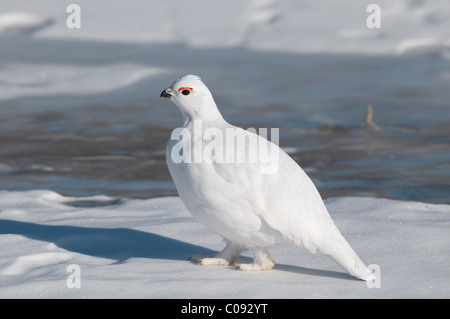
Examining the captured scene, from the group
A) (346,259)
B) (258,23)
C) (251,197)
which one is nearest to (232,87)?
(258,23)

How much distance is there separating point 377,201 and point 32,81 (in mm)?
6599

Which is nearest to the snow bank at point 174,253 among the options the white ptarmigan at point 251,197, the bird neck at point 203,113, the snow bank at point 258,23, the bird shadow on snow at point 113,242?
the bird shadow on snow at point 113,242

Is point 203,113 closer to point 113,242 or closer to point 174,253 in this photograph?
point 174,253

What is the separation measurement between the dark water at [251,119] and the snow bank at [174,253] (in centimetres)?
82

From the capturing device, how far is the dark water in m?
6.79

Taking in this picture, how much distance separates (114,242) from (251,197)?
1.14m

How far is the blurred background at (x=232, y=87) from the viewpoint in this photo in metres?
7.08

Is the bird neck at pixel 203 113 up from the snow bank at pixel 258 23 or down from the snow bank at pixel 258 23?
down

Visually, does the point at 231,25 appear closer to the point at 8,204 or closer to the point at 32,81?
the point at 32,81

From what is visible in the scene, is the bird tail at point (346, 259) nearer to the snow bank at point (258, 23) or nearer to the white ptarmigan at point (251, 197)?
the white ptarmigan at point (251, 197)

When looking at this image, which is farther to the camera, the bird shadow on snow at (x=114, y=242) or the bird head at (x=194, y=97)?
the bird shadow on snow at (x=114, y=242)

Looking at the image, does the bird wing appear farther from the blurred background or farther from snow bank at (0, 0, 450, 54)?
snow bank at (0, 0, 450, 54)

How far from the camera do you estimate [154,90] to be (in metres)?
10.7

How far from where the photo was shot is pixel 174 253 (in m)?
4.53
